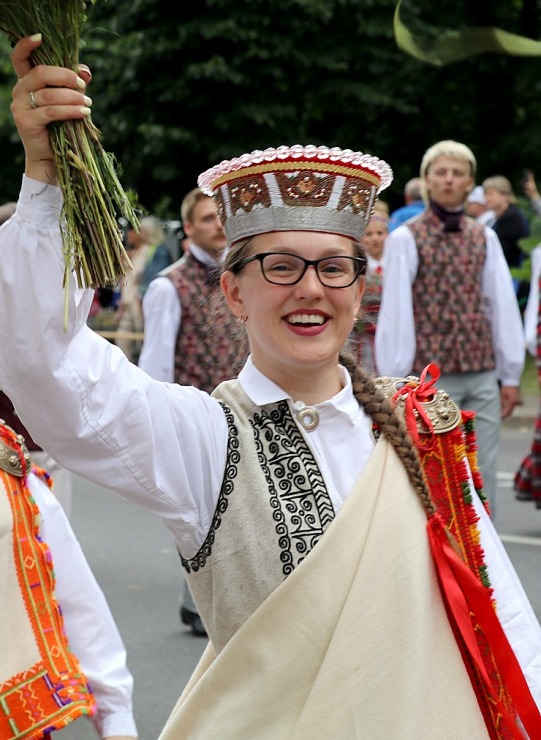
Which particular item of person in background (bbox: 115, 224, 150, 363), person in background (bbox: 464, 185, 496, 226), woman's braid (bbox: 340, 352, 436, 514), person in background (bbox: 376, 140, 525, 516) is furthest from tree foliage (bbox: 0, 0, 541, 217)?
woman's braid (bbox: 340, 352, 436, 514)

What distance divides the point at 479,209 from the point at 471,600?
41.9 ft

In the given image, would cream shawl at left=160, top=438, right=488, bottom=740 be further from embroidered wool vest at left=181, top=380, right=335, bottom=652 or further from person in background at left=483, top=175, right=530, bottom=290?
Result: person in background at left=483, top=175, right=530, bottom=290

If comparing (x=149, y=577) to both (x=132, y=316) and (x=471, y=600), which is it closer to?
(x=471, y=600)

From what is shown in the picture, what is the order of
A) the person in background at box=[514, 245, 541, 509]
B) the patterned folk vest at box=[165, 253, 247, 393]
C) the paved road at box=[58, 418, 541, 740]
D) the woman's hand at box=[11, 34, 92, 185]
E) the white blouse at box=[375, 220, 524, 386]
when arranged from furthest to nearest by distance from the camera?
the person in background at box=[514, 245, 541, 509], the white blouse at box=[375, 220, 524, 386], the patterned folk vest at box=[165, 253, 247, 393], the paved road at box=[58, 418, 541, 740], the woman's hand at box=[11, 34, 92, 185]

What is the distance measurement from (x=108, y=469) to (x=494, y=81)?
21.3 m

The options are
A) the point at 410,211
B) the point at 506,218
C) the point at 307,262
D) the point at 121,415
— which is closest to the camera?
the point at 121,415

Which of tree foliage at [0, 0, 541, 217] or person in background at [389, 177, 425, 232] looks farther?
tree foliage at [0, 0, 541, 217]

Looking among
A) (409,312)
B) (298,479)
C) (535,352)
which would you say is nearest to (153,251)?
(535,352)

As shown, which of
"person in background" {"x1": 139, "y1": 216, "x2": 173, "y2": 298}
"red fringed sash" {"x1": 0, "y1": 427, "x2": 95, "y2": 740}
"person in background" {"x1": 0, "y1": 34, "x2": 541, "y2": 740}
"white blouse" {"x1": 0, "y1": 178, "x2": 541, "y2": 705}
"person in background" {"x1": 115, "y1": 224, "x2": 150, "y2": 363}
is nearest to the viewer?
"white blouse" {"x1": 0, "y1": 178, "x2": 541, "y2": 705}

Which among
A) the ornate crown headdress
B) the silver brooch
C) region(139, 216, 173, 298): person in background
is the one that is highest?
region(139, 216, 173, 298): person in background

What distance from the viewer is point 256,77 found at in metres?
20.4

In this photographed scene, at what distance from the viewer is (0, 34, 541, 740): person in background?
2381 millimetres

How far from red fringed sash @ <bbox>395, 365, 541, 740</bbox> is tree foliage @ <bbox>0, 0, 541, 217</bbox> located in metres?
16.4

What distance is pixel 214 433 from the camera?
264 centimetres
